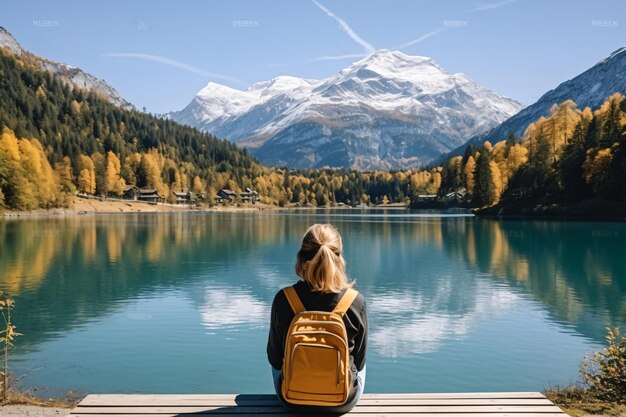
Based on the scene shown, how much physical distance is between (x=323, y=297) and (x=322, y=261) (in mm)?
468

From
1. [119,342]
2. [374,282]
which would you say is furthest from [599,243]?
[119,342]

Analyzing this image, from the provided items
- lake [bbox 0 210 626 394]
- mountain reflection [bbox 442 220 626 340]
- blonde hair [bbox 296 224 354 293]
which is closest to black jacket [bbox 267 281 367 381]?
blonde hair [bbox 296 224 354 293]

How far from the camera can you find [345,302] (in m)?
6.68

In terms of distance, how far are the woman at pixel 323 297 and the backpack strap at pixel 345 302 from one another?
0.04 m

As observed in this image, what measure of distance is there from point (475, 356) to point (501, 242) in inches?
1965

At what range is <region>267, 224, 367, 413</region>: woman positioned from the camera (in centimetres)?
650

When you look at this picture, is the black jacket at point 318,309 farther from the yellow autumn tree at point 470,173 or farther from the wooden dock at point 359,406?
the yellow autumn tree at point 470,173

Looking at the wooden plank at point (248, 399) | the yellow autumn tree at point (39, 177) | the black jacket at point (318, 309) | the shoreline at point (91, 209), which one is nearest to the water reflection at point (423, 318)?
the wooden plank at point (248, 399)

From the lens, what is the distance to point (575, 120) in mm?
119875

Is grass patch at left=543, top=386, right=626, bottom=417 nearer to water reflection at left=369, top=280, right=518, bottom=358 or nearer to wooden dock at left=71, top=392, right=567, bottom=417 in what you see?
wooden dock at left=71, top=392, right=567, bottom=417

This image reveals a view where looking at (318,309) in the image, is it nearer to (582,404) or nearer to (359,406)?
(359,406)

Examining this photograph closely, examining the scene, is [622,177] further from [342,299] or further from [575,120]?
[342,299]

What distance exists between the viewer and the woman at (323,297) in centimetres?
650

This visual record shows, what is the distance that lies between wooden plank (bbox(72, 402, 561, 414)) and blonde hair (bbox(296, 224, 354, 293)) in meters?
1.80
